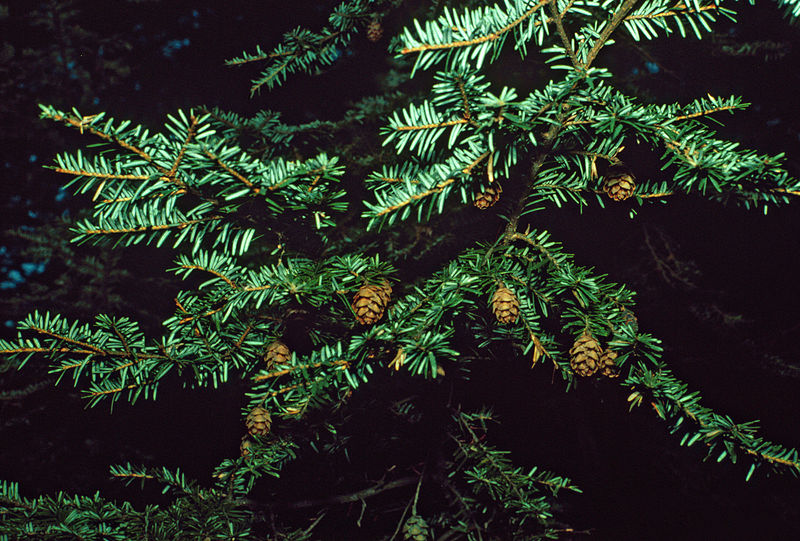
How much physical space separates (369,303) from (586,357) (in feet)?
0.95

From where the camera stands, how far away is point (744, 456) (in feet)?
2.07

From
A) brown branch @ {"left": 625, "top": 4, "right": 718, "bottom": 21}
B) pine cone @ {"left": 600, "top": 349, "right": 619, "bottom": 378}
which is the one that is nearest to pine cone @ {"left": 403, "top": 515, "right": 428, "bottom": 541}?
pine cone @ {"left": 600, "top": 349, "right": 619, "bottom": 378}

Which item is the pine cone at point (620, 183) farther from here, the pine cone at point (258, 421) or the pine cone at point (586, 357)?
the pine cone at point (258, 421)

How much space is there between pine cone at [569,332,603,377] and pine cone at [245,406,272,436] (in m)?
0.48

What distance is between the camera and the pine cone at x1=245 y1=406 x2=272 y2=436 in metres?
0.71

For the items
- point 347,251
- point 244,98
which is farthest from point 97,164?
point 244,98

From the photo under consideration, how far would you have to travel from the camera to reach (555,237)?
137cm

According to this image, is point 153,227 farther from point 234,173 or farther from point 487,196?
point 487,196

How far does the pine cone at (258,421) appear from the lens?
708 millimetres

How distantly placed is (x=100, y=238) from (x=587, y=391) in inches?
45.2

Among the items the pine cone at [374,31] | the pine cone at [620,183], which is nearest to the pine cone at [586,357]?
the pine cone at [620,183]

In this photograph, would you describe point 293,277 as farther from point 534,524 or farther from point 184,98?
point 184,98

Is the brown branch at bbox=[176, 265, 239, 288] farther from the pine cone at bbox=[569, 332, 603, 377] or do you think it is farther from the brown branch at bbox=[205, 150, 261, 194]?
the pine cone at bbox=[569, 332, 603, 377]

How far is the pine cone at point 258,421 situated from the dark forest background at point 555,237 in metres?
0.57
